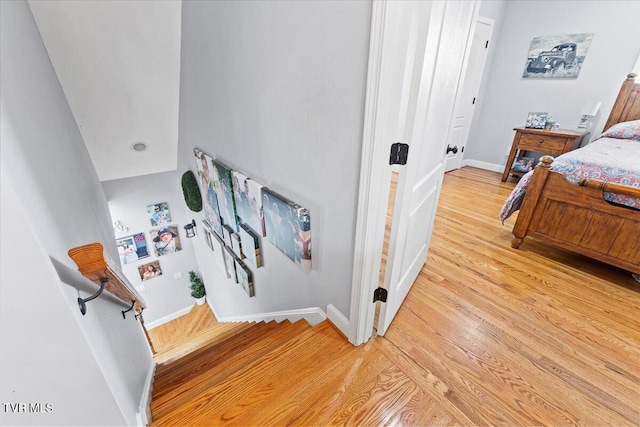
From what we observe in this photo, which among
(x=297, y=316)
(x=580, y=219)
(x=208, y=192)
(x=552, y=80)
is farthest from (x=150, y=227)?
(x=552, y=80)

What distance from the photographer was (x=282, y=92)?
1311mm

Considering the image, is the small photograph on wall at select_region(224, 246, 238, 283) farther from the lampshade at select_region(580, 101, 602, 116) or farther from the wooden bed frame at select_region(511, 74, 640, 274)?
the lampshade at select_region(580, 101, 602, 116)

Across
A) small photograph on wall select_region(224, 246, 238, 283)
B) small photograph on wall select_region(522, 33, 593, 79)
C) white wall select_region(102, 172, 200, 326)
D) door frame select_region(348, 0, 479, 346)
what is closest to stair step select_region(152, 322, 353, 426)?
door frame select_region(348, 0, 479, 346)

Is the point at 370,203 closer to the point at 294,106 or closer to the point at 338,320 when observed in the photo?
the point at 294,106

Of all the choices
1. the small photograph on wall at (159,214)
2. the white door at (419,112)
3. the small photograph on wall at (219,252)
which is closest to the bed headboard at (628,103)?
the white door at (419,112)

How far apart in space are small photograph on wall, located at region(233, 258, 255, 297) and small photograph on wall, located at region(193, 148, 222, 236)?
0.47 meters

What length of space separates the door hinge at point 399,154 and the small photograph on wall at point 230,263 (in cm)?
225

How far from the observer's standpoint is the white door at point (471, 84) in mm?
3625

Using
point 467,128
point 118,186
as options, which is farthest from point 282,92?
point 467,128

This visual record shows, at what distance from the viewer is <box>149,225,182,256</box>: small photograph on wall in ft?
14.4

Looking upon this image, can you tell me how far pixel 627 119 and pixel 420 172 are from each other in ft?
11.8

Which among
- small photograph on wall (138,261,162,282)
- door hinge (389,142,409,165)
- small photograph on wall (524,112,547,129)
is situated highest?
door hinge (389,142,409,165)

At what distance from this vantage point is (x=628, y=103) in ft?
9.96

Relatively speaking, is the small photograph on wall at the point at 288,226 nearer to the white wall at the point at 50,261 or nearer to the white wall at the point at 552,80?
the white wall at the point at 50,261
